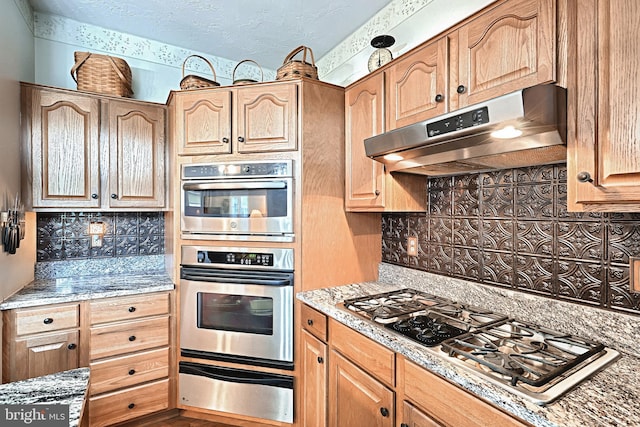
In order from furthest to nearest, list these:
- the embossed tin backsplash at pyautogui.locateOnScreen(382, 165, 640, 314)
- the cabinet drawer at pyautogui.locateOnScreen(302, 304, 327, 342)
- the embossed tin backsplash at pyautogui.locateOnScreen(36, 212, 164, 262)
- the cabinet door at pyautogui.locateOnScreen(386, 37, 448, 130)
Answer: the embossed tin backsplash at pyautogui.locateOnScreen(36, 212, 164, 262), the cabinet drawer at pyautogui.locateOnScreen(302, 304, 327, 342), the cabinet door at pyautogui.locateOnScreen(386, 37, 448, 130), the embossed tin backsplash at pyautogui.locateOnScreen(382, 165, 640, 314)

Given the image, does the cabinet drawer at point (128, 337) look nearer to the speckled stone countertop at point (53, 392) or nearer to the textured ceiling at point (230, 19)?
the speckled stone countertop at point (53, 392)

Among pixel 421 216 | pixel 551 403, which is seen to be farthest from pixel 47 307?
pixel 551 403

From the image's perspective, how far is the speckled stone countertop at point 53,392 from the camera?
1.08 meters

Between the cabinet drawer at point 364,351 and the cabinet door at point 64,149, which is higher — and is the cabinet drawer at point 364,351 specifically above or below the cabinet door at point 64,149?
below

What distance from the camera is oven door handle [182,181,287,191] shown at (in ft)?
6.61

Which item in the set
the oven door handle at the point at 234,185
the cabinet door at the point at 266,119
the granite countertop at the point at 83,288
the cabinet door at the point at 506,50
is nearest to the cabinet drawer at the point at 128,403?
the granite countertop at the point at 83,288

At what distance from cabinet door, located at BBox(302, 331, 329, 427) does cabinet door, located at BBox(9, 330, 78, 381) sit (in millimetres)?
1367

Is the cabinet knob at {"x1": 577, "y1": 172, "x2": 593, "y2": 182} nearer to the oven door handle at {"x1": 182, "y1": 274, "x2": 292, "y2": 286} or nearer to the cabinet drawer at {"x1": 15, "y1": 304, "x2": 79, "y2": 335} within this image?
the oven door handle at {"x1": 182, "y1": 274, "x2": 292, "y2": 286}

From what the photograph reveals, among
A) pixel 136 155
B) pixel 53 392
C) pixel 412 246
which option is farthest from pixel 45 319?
pixel 412 246

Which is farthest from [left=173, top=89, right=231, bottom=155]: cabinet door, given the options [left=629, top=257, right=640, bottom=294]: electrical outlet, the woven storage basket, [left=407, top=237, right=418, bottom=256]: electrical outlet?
[left=629, top=257, right=640, bottom=294]: electrical outlet

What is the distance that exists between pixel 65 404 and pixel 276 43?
8.57ft

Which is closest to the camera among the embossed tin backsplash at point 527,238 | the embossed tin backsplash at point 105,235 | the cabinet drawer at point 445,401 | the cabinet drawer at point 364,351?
the cabinet drawer at point 445,401

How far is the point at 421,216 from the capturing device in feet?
6.61

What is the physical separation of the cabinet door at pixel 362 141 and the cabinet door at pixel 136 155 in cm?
142
